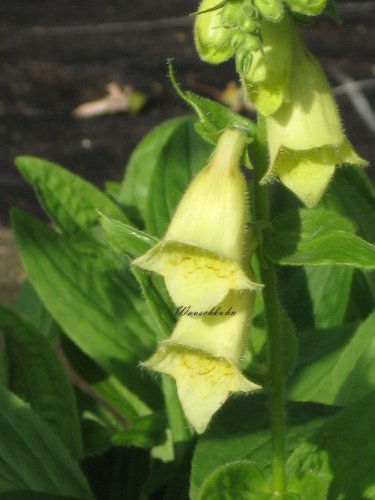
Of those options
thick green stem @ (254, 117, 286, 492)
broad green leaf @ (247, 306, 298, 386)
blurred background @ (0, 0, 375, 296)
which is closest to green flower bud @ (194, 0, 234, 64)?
thick green stem @ (254, 117, 286, 492)

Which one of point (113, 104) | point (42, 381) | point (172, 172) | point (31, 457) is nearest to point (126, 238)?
point (31, 457)

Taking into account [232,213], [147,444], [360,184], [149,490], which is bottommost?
[149,490]

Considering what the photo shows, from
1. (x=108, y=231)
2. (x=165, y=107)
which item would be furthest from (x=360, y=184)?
(x=165, y=107)

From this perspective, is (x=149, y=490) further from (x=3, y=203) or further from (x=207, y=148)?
(x=3, y=203)

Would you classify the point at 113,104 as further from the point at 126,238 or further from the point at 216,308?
the point at 216,308

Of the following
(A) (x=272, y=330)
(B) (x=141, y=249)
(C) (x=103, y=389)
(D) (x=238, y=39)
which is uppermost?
(D) (x=238, y=39)

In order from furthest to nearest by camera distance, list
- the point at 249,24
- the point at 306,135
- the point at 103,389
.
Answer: the point at 103,389
the point at 306,135
the point at 249,24
